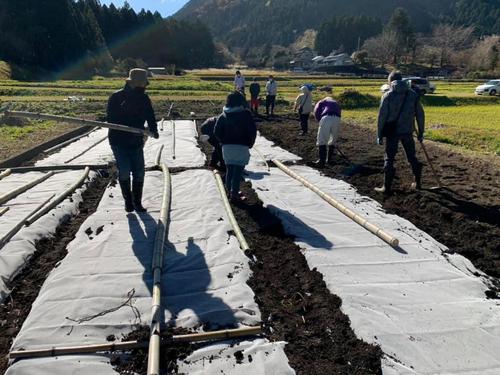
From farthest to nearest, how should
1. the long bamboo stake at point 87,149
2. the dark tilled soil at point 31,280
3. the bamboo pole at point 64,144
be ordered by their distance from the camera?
1. the bamboo pole at point 64,144
2. the long bamboo stake at point 87,149
3. the dark tilled soil at point 31,280

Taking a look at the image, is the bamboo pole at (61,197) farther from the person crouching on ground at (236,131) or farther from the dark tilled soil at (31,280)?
the person crouching on ground at (236,131)

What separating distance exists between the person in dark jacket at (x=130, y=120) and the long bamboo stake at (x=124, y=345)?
2859 millimetres

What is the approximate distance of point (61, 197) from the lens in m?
6.03

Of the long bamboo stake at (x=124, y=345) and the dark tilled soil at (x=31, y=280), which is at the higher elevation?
the long bamboo stake at (x=124, y=345)

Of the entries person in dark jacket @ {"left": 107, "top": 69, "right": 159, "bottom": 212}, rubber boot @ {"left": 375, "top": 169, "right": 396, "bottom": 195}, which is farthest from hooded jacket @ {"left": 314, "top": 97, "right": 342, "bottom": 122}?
person in dark jacket @ {"left": 107, "top": 69, "right": 159, "bottom": 212}

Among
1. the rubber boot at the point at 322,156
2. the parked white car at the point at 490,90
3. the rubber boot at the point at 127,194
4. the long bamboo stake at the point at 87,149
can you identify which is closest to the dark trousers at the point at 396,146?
the rubber boot at the point at 322,156

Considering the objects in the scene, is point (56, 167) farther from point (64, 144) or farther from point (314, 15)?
point (314, 15)

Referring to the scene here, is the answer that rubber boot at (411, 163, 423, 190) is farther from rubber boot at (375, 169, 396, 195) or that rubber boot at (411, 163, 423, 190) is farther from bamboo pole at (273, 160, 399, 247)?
bamboo pole at (273, 160, 399, 247)

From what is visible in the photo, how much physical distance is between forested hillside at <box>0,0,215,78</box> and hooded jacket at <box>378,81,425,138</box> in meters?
46.0

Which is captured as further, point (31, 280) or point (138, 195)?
point (138, 195)

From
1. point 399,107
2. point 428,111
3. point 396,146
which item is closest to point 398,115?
point 399,107

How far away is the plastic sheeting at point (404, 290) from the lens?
286cm

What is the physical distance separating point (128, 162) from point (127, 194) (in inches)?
17.0

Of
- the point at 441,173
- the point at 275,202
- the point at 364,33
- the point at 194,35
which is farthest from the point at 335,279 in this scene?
the point at 364,33
